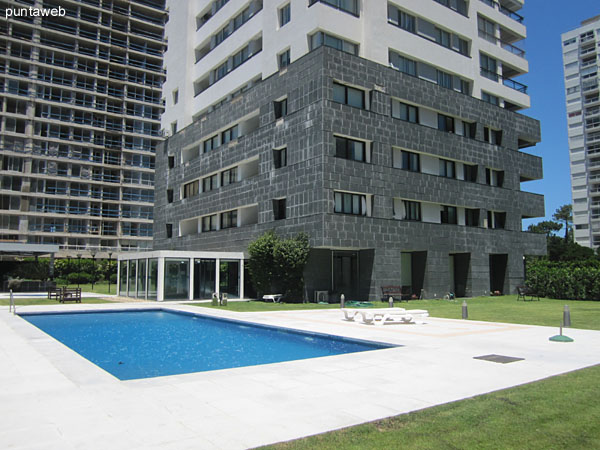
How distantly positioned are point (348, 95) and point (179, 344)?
20616 mm

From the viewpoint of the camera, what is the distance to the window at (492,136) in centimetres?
3928

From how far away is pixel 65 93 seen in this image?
74.9m

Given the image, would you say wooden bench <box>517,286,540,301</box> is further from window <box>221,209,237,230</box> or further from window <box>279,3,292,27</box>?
window <box>279,3,292,27</box>

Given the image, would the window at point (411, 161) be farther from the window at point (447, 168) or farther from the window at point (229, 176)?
the window at point (229, 176)

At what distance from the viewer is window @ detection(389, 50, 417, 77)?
33.7 meters

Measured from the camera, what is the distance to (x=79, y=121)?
250ft

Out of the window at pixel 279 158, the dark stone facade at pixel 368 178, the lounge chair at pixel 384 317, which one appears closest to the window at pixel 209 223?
the dark stone facade at pixel 368 178

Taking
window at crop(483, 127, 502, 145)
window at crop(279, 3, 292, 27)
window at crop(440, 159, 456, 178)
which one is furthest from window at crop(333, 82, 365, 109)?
window at crop(483, 127, 502, 145)

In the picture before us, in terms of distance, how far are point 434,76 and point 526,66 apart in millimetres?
14610

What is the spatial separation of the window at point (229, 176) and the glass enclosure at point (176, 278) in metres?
9.14

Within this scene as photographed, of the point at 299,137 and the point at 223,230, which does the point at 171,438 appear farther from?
the point at 223,230

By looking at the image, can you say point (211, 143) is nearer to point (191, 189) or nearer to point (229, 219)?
point (191, 189)

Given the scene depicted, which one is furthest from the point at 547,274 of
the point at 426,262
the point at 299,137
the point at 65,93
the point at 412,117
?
the point at 65,93

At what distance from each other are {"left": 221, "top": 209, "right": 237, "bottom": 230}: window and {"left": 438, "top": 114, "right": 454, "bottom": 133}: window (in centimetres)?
1712
